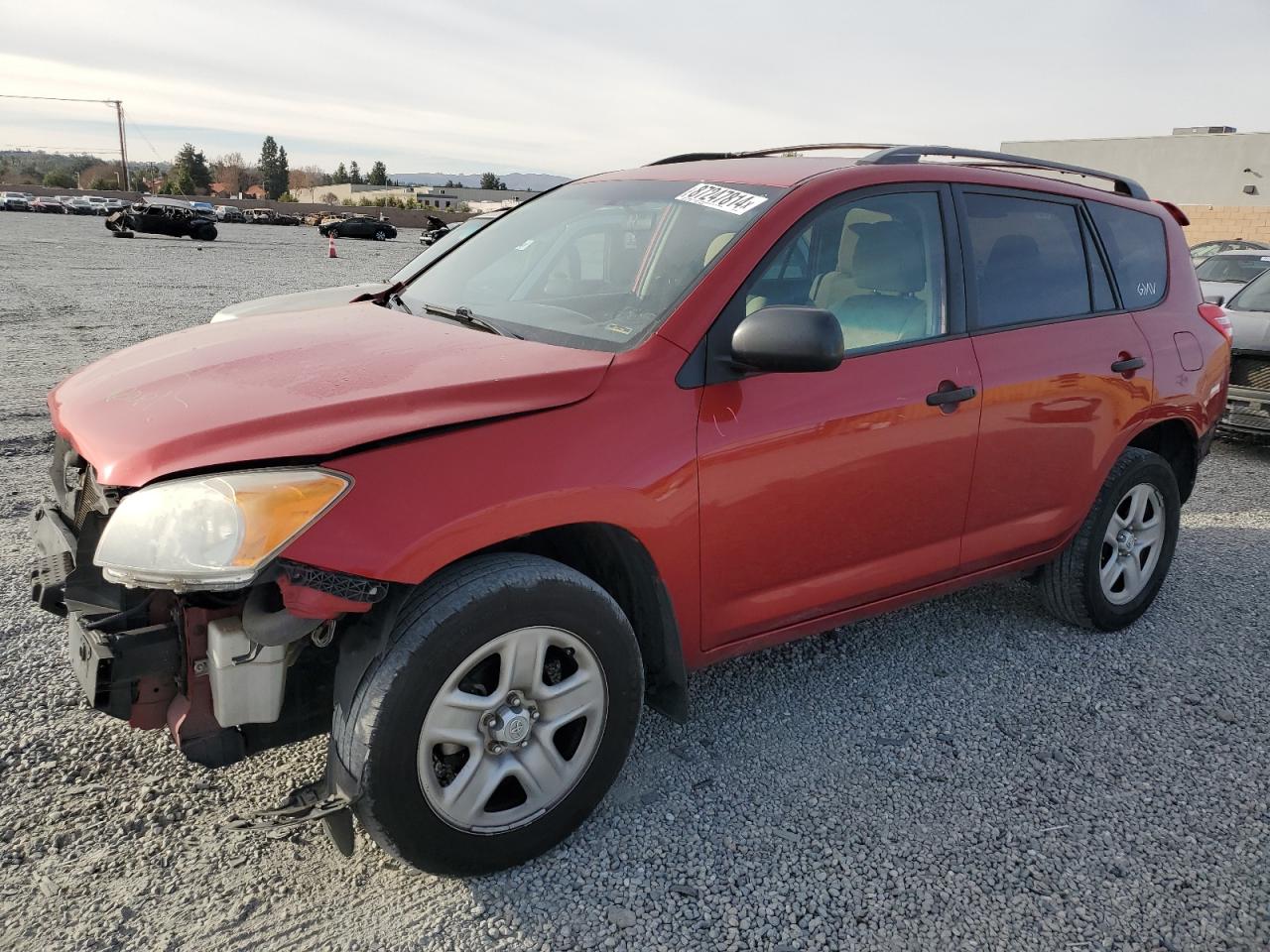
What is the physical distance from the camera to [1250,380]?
7.31 metres

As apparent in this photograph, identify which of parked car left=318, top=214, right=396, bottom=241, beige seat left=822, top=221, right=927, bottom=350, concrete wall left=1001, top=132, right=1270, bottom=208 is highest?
concrete wall left=1001, top=132, right=1270, bottom=208

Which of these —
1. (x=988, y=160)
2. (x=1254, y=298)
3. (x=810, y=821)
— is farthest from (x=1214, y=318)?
(x=1254, y=298)

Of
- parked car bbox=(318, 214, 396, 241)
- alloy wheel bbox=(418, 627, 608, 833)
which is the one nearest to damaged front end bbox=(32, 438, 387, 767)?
alloy wheel bbox=(418, 627, 608, 833)

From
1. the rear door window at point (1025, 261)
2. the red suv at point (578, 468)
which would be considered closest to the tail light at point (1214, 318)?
the red suv at point (578, 468)

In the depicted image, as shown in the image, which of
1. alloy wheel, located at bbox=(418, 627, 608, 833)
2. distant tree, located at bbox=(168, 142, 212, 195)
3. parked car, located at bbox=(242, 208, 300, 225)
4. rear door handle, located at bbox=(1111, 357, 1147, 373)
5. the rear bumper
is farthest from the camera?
distant tree, located at bbox=(168, 142, 212, 195)

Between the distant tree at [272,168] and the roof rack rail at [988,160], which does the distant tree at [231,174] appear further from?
the roof rack rail at [988,160]

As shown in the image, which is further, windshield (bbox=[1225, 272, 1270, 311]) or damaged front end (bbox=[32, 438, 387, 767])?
windshield (bbox=[1225, 272, 1270, 311])

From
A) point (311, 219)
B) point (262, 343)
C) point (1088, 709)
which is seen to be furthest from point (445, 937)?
point (311, 219)

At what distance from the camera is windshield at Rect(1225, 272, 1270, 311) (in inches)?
305

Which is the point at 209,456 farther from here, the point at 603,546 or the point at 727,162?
the point at 727,162

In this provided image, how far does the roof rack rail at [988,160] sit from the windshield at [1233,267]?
8549 mm

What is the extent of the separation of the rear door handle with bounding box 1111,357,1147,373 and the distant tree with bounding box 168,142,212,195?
110579 millimetres

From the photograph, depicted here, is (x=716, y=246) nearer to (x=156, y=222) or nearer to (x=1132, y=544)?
(x=1132, y=544)

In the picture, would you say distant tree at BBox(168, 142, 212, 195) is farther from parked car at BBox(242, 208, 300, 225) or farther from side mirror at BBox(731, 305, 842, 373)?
side mirror at BBox(731, 305, 842, 373)
